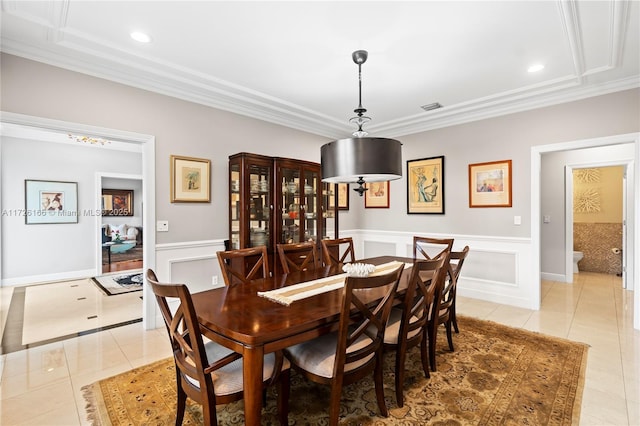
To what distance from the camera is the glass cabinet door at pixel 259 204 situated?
3.78m

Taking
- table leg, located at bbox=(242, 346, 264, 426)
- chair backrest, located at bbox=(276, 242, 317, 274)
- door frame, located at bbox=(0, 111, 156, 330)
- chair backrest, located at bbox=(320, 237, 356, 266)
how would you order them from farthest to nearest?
chair backrest, located at bbox=(320, 237, 356, 266), door frame, located at bbox=(0, 111, 156, 330), chair backrest, located at bbox=(276, 242, 317, 274), table leg, located at bbox=(242, 346, 264, 426)

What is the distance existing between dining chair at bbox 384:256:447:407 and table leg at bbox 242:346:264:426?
98 cm

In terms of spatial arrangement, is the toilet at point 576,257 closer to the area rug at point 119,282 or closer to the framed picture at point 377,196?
the framed picture at point 377,196

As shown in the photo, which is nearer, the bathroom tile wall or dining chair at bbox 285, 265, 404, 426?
dining chair at bbox 285, 265, 404, 426

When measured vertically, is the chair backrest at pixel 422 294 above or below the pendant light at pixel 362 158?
below

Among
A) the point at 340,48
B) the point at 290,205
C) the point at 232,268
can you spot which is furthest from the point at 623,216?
the point at 232,268

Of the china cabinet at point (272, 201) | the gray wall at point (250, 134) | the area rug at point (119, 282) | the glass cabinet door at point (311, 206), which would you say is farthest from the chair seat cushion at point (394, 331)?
the area rug at point (119, 282)

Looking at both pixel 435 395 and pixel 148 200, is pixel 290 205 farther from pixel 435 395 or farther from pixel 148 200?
pixel 435 395

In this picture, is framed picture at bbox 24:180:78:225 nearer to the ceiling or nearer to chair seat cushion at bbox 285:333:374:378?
the ceiling

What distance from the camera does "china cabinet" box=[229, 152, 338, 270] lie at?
3.72 m

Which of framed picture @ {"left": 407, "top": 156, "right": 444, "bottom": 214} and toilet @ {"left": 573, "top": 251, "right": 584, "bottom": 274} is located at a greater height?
framed picture @ {"left": 407, "top": 156, "right": 444, "bottom": 214}

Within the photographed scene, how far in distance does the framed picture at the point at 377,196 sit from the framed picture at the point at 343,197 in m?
0.39

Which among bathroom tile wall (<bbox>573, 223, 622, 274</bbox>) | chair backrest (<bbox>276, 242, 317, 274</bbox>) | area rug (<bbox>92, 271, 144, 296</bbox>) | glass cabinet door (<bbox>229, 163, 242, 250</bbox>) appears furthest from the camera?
bathroom tile wall (<bbox>573, 223, 622, 274</bbox>)

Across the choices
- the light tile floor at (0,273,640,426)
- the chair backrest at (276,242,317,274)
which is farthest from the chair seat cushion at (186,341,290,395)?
the chair backrest at (276,242,317,274)
